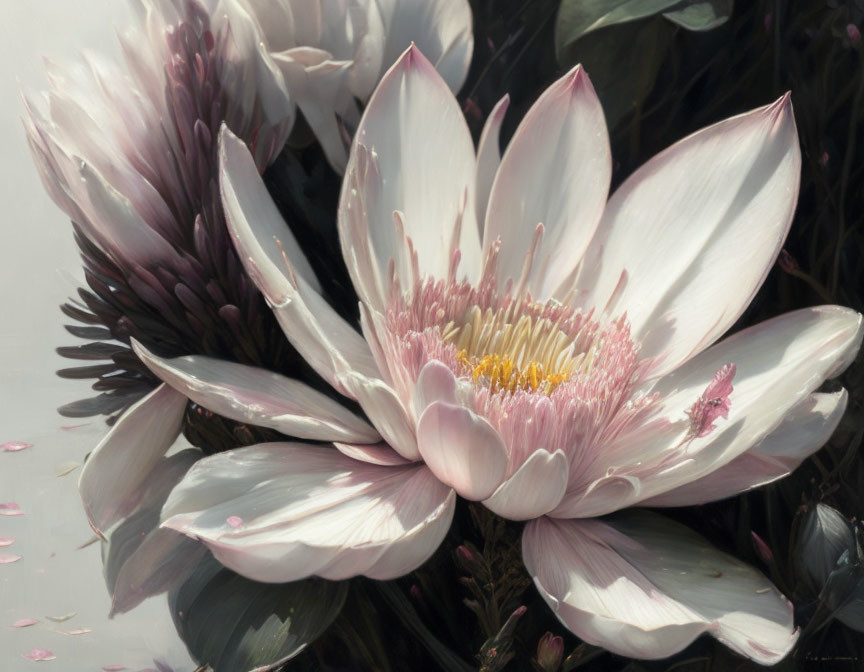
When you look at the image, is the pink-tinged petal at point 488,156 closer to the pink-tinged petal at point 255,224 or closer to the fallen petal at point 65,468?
the pink-tinged petal at point 255,224

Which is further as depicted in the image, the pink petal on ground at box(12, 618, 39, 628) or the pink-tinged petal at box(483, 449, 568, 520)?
the pink petal on ground at box(12, 618, 39, 628)

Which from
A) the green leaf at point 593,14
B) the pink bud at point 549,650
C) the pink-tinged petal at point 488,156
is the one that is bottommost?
the pink bud at point 549,650

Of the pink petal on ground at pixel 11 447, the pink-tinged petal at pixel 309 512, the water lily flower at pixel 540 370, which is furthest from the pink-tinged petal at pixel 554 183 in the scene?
the pink petal on ground at pixel 11 447

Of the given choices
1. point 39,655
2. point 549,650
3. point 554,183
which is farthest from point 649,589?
point 39,655

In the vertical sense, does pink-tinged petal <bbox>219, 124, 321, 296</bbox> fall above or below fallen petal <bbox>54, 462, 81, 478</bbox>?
above

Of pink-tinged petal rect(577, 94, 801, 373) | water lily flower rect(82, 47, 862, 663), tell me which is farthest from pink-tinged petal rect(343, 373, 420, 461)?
pink-tinged petal rect(577, 94, 801, 373)

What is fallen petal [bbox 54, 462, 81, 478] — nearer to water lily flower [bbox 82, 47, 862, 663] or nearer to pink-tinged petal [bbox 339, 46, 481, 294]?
water lily flower [bbox 82, 47, 862, 663]

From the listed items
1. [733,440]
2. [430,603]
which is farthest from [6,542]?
[733,440]
